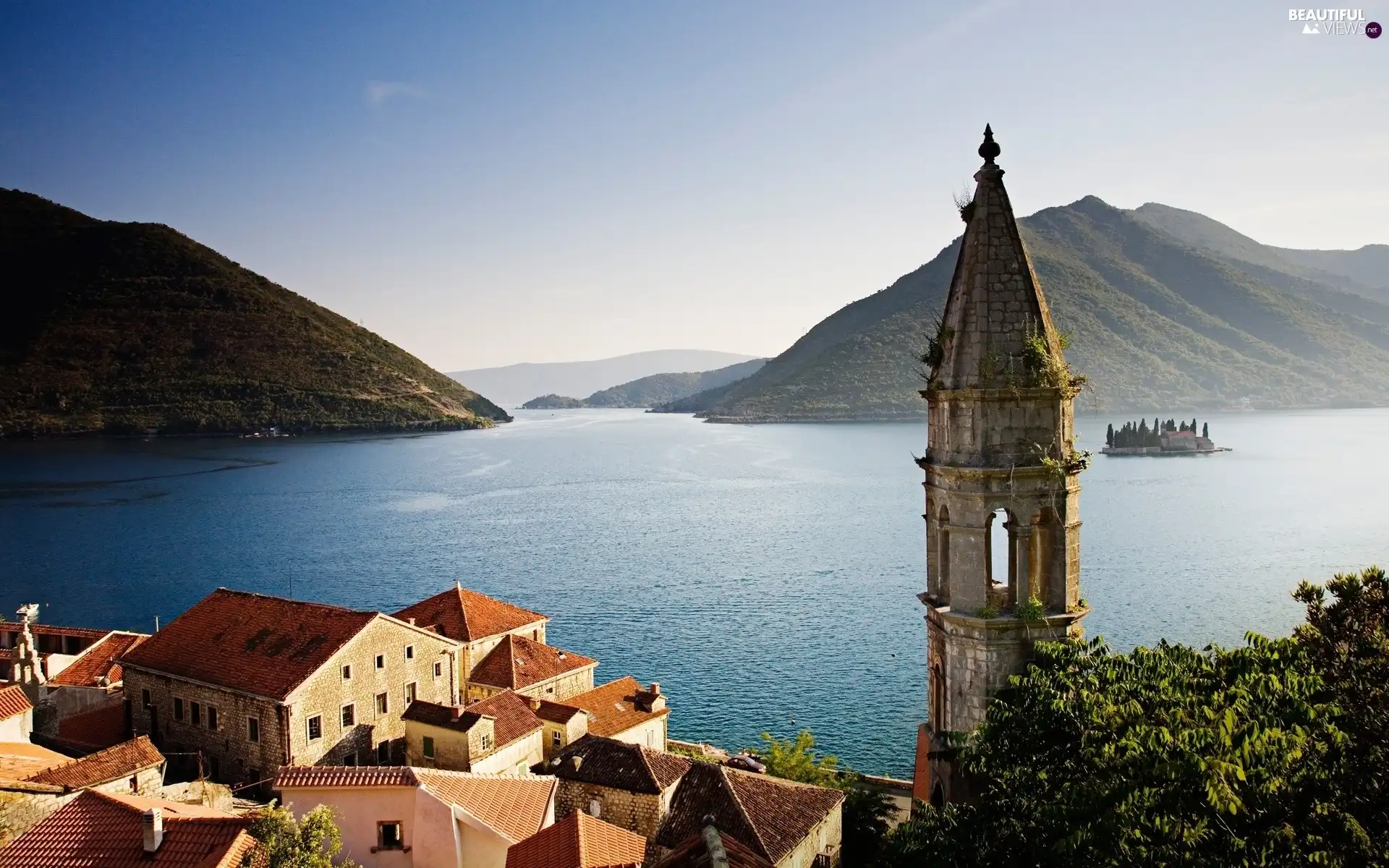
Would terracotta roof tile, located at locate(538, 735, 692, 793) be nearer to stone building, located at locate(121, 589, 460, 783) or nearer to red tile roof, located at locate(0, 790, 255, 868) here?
stone building, located at locate(121, 589, 460, 783)

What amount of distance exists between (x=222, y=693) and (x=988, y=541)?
25191 mm

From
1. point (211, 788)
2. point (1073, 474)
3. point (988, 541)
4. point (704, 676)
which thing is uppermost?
point (1073, 474)

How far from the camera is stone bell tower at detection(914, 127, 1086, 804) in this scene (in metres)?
11.3

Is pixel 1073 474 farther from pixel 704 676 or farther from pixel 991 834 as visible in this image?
pixel 704 676

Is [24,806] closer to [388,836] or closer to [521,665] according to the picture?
[388,836]

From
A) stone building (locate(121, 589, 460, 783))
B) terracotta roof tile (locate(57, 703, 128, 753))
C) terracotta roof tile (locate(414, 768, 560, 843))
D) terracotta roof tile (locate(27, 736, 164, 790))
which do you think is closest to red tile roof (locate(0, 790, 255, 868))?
terracotta roof tile (locate(414, 768, 560, 843))

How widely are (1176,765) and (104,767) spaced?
24.2 m

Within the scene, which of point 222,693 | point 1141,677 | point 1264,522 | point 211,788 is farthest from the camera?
point 1264,522

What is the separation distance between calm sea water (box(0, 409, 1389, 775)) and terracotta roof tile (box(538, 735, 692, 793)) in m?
13.6

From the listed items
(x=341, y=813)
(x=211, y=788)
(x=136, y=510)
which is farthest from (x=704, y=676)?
(x=136, y=510)

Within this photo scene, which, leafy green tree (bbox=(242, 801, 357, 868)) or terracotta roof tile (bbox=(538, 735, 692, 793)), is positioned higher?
leafy green tree (bbox=(242, 801, 357, 868))

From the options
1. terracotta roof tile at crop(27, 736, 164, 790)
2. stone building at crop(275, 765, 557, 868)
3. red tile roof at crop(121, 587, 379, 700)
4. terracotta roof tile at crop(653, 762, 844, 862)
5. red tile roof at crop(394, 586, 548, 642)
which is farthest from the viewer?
red tile roof at crop(394, 586, 548, 642)

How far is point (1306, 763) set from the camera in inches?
348

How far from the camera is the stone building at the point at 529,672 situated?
3469 centimetres
